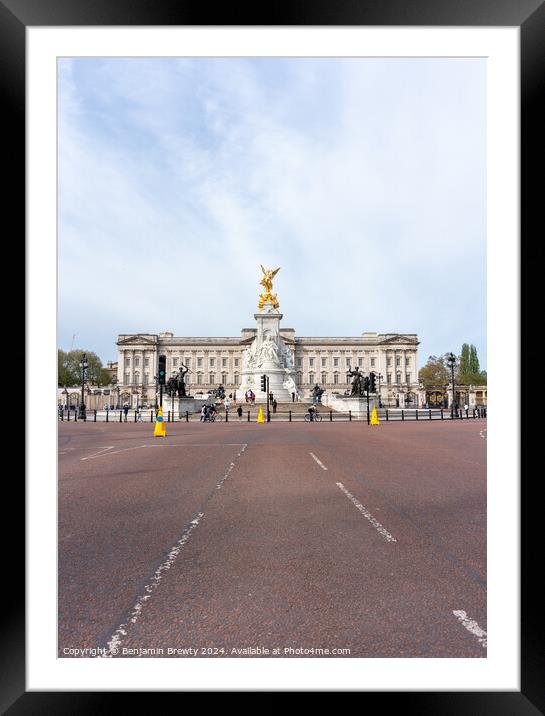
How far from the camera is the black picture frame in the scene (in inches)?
105

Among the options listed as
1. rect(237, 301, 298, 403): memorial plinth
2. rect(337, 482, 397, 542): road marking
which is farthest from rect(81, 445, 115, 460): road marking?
rect(237, 301, 298, 403): memorial plinth

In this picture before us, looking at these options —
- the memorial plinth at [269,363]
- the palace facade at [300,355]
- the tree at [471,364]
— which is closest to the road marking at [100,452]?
the tree at [471,364]

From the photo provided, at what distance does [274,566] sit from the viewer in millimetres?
4227

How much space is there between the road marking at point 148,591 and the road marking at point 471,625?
234 cm

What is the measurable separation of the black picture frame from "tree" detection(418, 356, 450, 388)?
83.2 meters

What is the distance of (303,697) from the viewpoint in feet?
7.96

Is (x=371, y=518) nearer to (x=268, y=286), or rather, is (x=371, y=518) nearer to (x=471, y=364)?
(x=471, y=364)

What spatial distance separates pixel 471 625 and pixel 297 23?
4.16m

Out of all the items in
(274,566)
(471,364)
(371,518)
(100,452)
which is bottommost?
(100,452)

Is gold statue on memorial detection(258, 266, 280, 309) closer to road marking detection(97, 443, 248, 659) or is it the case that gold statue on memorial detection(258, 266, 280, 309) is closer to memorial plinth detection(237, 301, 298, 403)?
memorial plinth detection(237, 301, 298, 403)

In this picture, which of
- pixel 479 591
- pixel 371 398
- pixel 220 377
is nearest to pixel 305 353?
pixel 220 377

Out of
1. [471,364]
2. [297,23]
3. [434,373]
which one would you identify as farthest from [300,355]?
[297,23]

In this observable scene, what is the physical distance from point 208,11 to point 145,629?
4.03 m
